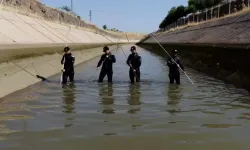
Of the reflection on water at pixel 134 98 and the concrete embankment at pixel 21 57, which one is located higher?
the concrete embankment at pixel 21 57

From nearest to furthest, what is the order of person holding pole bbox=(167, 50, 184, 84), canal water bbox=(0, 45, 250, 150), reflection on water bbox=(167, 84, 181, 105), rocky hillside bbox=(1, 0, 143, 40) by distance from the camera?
canal water bbox=(0, 45, 250, 150) < reflection on water bbox=(167, 84, 181, 105) < person holding pole bbox=(167, 50, 184, 84) < rocky hillside bbox=(1, 0, 143, 40)

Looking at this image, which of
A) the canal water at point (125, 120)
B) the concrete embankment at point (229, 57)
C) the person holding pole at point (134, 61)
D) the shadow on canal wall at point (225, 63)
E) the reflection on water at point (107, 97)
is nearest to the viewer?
the canal water at point (125, 120)

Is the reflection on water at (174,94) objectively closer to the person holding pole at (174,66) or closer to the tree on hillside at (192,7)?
the person holding pole at (174,66)

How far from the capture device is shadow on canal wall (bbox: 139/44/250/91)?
15.9m

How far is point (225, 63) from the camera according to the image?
19.5 m

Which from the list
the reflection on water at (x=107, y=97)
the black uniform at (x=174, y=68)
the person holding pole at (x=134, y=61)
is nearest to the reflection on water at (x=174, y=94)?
the black uniform at (x=174, y=68)

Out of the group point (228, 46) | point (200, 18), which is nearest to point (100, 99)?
point (228, 46)

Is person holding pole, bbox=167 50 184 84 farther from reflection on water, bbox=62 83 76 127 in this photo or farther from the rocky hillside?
the rocky hillside

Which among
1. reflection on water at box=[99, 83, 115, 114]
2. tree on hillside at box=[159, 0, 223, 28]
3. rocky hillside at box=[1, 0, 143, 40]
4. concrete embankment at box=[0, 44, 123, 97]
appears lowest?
reflection on water at box=[99, 83, 115, 114]

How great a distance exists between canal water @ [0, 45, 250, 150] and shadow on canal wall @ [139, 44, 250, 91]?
6.03 ft

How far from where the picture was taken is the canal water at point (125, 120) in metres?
7.06

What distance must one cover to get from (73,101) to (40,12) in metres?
50.4

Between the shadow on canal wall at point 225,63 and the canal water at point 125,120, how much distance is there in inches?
72.4

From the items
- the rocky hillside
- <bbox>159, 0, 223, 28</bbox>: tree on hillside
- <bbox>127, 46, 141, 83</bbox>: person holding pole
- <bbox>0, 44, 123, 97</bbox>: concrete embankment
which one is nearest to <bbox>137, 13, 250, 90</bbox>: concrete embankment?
<bbox>127, 46, 141, 83</bbox>: person holding pole
